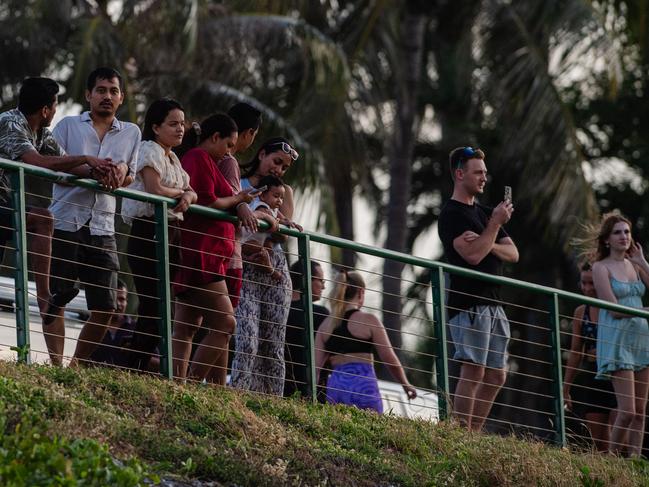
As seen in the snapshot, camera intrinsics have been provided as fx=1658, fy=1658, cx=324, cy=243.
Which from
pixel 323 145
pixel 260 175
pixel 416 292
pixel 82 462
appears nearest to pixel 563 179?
pixel 323 145

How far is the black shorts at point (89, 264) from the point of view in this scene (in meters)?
9.33

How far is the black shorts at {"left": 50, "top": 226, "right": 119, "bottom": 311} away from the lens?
9.33 m

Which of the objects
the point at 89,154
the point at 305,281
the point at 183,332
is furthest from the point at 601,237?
the point at 89,154

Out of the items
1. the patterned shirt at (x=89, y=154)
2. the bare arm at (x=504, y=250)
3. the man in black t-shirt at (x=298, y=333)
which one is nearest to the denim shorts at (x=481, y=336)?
the bare arm at (x=504, y=250)

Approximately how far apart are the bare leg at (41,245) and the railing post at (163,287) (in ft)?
2.04

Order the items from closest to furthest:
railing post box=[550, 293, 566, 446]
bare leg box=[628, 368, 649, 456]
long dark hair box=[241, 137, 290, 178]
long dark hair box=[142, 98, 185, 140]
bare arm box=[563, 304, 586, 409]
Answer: long dark hair box=[142, 98, 185, 140]
long dark hair box=[241, 137, 290, 178]
railing post box=[550, 293, 566, 446]
bare leg box=[628, 368, 649, 456]
bare arm box=[563, 304, 586, 409]

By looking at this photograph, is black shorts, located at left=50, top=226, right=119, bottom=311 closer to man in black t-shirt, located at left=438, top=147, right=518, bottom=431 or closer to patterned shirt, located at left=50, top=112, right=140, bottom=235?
patterned shirt, located at left=50, top=112, right=140, bottom=235

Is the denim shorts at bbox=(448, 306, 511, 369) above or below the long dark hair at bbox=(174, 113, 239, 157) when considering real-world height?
below

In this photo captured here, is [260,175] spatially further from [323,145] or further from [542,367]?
[542,367]

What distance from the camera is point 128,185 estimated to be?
9.50 m

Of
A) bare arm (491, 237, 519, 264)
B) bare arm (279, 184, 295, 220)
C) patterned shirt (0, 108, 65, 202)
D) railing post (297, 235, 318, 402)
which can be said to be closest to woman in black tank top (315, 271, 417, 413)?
railing post (297, 235, 318, 402)

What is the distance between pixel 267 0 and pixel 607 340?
33.9 ft

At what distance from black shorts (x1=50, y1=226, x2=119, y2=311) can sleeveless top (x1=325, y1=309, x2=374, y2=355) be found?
90.4 inches

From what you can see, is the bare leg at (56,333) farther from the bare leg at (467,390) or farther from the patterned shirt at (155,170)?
the bare leg at (467,390)
